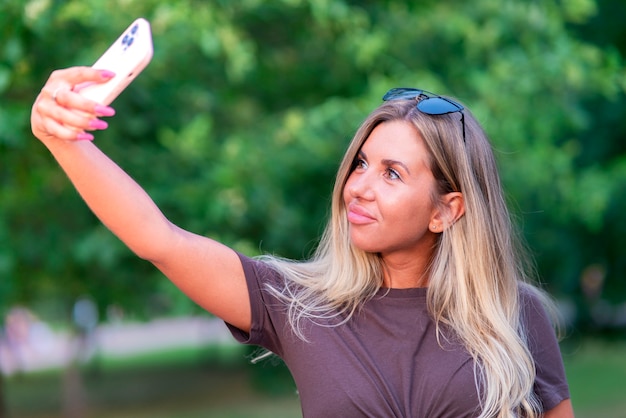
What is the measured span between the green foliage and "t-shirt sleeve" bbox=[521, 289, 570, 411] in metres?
2.59

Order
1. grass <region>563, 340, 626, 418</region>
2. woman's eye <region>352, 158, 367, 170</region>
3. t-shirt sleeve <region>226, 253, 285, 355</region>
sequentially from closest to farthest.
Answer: t-shirt sleeve <region>226, 253, 285, 355</region>
woman's eye <region>352, 158, 367, 170</region>
grass <region>563, 340, 626, 418</region>

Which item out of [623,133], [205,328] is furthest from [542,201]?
[205,328]

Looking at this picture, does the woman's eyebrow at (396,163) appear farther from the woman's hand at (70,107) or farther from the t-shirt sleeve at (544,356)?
the woman's hand at (70,107)

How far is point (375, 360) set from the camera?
2188mm

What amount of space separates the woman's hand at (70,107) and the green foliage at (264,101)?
2.71m

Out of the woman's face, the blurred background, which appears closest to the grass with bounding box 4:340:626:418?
the blurred background

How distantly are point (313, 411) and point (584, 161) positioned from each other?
26.4 ft

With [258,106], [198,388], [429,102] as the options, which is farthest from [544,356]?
[198,388]

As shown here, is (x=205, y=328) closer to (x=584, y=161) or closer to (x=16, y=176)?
(x=584, y=161)

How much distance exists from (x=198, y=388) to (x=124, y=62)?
15123 millimetres

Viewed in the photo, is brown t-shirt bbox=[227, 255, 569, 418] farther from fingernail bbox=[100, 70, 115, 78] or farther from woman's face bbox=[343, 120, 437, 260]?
fingernail bbox=[100, 70, 115, 78]

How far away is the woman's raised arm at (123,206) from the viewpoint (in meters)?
1.76

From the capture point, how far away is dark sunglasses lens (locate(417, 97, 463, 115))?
7.67 ft

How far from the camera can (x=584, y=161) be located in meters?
9.60
